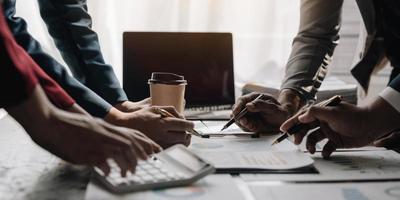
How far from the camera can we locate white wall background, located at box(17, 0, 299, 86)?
5.91 ft

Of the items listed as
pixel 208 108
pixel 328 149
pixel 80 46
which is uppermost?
pixel 80 46

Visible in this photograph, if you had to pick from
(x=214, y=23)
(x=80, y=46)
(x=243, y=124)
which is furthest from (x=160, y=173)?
(x=214, y=23)

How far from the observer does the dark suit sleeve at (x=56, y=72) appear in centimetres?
104

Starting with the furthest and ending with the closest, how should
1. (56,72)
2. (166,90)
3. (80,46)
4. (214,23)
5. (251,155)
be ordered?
(214,23) < (80,46) < (166,90) < (56,72) < (251,155)

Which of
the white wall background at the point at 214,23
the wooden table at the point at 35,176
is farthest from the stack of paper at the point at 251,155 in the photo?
the white wall background at the point at 214,23

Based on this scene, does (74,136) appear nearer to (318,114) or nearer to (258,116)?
(318,114)

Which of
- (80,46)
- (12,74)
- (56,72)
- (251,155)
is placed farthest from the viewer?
(80,46)

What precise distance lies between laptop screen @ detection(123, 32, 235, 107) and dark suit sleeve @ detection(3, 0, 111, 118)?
1.26ft

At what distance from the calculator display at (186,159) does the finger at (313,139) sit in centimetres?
27

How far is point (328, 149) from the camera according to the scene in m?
0.97

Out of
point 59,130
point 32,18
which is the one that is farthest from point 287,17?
point 59,130

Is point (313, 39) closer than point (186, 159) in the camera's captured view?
No

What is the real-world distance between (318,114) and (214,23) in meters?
0.95

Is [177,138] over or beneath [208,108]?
over
